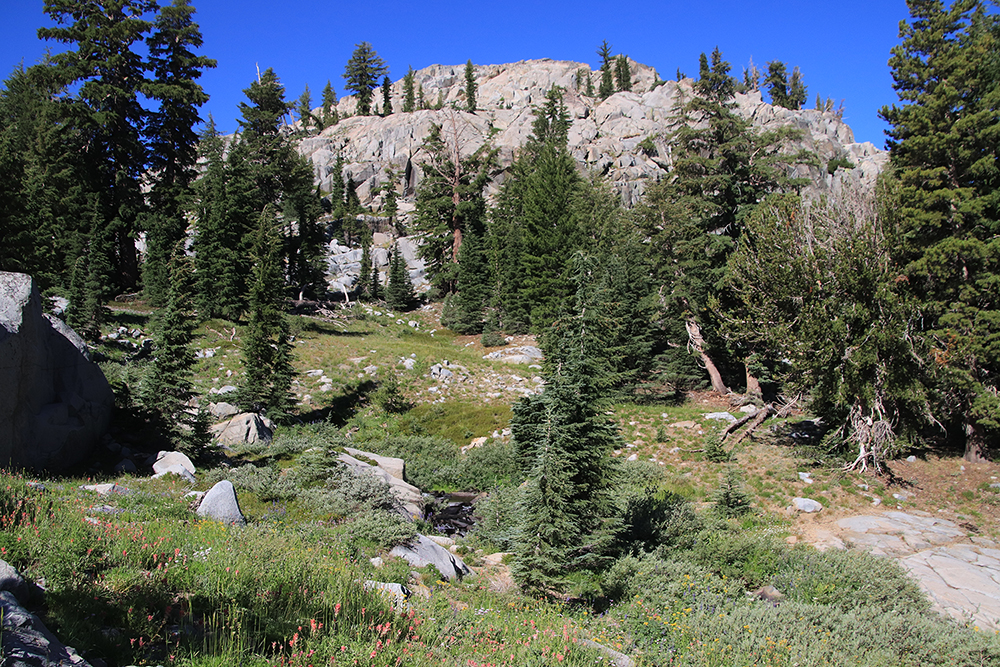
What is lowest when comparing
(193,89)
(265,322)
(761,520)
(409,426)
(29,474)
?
(761,520)

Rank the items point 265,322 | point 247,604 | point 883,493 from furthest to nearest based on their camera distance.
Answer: point 265,322 < point 883,493 < point 247,604

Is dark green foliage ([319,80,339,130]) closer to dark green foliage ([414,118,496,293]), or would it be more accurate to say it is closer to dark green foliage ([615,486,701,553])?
dark green foliage ([414,118,496,293])

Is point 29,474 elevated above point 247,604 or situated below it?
above

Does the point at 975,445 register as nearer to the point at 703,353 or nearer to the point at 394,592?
Answer: the point at 703,353

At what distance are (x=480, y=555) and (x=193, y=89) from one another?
40.4 m

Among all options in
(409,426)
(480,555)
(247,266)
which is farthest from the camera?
(247,266)

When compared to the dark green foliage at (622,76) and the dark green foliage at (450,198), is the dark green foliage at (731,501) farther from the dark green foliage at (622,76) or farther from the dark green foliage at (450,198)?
the dark green foliage at (622,76)

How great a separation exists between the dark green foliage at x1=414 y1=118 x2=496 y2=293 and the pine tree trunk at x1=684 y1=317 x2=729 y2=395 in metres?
25.3

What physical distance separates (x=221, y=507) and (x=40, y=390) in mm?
5751

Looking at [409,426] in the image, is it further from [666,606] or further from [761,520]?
[666,606]

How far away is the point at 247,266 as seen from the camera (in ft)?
111

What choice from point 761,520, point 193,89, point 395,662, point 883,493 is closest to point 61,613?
point 395,662

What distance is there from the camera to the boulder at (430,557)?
916 centimetres

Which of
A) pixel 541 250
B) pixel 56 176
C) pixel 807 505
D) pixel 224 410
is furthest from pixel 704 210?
pixel 56 176
